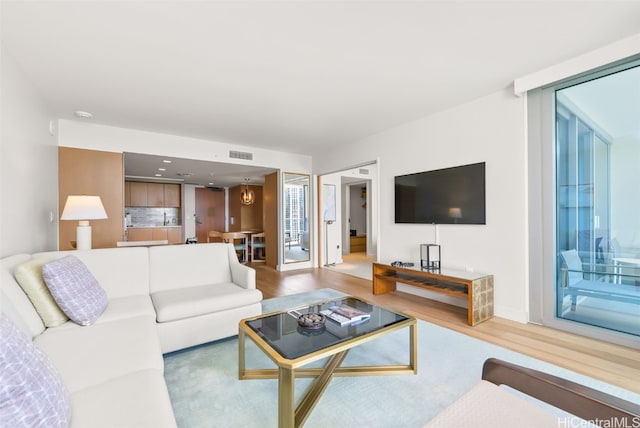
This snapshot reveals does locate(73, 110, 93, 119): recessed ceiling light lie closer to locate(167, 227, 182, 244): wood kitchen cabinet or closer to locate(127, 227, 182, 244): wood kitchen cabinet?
locate(127, 227, 182, 244): wood kitchen cabinet

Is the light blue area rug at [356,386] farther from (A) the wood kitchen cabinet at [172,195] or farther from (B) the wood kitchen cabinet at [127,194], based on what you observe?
(A) the wood kitchen cabinet at [172,195]

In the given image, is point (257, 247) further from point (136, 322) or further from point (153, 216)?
point (136, 322)

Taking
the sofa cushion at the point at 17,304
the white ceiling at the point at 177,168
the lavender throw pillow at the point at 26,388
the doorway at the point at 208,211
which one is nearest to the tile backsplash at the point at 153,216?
the doorway at the point at 208,211

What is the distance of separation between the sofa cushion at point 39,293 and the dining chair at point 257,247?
5356 mm

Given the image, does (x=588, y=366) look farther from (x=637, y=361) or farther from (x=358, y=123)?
(x=358, y=123)

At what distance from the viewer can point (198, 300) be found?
236cm

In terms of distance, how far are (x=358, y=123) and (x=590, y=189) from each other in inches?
107

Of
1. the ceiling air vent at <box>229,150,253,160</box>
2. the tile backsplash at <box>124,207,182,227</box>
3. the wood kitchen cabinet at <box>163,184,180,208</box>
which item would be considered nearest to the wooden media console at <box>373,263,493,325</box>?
the ceiling air vent at <box>229,150,253,160</box>

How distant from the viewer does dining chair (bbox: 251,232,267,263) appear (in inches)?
286

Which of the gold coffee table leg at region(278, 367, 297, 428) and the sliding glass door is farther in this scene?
the sliding glass door

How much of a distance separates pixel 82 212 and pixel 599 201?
16.2ft

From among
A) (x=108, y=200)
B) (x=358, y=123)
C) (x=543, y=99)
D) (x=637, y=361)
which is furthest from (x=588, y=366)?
(x=108, y=200)

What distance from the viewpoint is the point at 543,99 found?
2734 mm

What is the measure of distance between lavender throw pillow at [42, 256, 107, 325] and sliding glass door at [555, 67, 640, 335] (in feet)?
13.0
